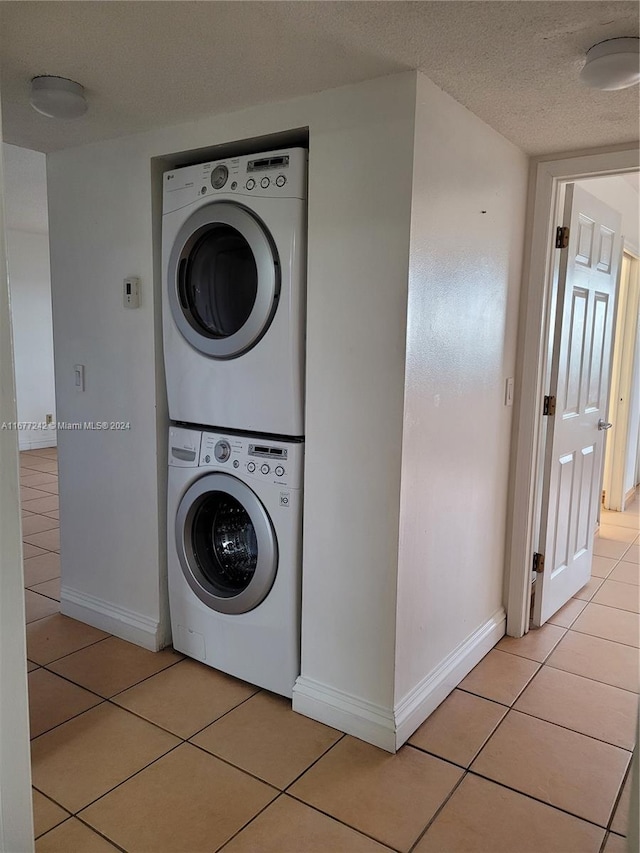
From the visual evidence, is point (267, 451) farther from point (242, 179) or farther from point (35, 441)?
point (35, 441)

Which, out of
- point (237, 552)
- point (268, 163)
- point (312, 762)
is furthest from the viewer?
point (237, 552)

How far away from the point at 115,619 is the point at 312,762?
120 centimetres

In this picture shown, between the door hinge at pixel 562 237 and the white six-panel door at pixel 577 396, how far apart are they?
23mm

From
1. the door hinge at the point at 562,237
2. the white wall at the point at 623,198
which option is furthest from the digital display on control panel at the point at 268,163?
the white wall at the point at 623,198

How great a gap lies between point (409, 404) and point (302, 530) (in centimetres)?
60

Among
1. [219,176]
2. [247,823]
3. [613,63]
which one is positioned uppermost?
[613,63]

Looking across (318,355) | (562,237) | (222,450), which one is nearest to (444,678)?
(222,450)

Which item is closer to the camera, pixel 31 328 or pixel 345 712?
pixel 345 712

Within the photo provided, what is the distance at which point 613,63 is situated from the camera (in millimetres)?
1583

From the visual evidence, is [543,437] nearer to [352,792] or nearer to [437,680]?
[437,680]

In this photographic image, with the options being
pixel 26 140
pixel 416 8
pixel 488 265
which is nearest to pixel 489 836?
pixel 488 265

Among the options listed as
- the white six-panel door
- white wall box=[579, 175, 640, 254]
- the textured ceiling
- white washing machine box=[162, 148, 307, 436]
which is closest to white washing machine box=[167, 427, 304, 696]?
white washing machine box=[162, 148, 307, 436]

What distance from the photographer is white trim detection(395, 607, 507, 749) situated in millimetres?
2066

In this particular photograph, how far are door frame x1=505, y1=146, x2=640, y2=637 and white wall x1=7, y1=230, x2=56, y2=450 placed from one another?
5.36m
